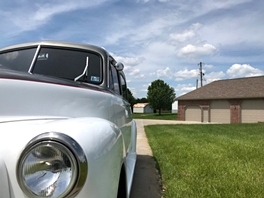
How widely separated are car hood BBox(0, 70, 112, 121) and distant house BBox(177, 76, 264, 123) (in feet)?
92.8

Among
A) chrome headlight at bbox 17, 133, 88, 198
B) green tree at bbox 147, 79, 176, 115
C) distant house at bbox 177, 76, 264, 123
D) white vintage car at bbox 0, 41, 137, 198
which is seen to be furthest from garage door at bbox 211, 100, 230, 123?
chrome headlight at bbox 17, 133, 88, 198

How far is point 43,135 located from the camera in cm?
137

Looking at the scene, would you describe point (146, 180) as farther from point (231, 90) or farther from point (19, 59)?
point (231, 90)

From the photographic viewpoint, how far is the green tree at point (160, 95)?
5044 cm

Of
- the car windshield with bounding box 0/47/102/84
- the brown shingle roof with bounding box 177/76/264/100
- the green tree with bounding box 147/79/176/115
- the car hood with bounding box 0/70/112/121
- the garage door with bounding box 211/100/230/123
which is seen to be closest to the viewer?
the car hood with bounding box 0/70/112/121

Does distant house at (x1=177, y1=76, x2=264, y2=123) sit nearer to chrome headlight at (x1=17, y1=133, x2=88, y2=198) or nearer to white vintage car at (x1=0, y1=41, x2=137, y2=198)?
white vintage car at (x1=0, y1=41, x2=137, y2=198)

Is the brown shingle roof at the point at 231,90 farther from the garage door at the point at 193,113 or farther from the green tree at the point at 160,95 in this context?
the green tree at the point at 160,95

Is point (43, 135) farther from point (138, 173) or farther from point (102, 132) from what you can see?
point (138, 173)

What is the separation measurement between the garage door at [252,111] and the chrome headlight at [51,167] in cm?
2934

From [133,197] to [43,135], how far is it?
3.00 metres

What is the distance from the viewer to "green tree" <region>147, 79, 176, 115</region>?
50.4m

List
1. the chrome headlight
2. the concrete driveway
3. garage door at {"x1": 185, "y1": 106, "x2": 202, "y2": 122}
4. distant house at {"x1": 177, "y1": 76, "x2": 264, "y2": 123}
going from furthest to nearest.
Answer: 1. garage door at {"x1": 185, "y1": 106, "x2": 202, "y2": 122}
2. distant house at {"x1": 177, "y1": 76, "x2": 264, "y2": 123}
3. the concrete driveway
4. the chrome headlight

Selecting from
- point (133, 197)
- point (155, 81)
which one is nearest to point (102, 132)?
point (133, 197)

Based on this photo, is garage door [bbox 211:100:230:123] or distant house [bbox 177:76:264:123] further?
garage door [bbox 211:100:230:123]
